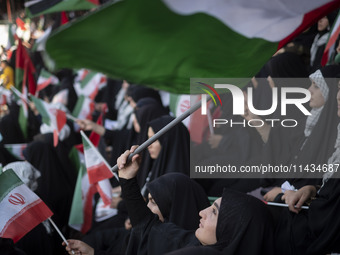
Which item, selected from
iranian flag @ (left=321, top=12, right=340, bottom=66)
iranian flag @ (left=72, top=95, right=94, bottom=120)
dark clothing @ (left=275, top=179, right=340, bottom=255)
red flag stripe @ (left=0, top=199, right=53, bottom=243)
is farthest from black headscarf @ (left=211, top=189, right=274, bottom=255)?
iranian flag @ (left=72, top=95, right=94, bottom=120)

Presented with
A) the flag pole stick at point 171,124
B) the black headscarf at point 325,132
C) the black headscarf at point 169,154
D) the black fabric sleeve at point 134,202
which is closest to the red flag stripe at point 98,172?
the black headscarf at point 169,154

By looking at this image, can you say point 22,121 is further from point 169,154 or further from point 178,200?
point 178,200

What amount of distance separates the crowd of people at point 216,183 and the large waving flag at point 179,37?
0.63m

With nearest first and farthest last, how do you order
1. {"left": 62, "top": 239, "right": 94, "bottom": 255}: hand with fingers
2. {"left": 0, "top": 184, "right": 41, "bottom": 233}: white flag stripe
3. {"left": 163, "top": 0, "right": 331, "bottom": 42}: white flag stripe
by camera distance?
{"left": 163, "top": 0, "right": 331, "bottom": 42}: white flag stripe
{"left": 0, "top": 184, "right": 41, "bottom": 233}: white flag stripe
{"left": 62, "top": 239, "right": 94, "bottom": 255}: hand with fingers

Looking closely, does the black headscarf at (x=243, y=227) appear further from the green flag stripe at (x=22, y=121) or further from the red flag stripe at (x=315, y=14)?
the green flag stripe at (x=22, y=121)

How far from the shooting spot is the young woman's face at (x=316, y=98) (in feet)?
10.6

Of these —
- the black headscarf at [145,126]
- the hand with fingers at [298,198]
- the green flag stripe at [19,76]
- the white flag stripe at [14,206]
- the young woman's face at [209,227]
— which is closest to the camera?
the young woman's face at [209,227]

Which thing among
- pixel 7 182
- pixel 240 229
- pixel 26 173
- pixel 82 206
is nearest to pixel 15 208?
pixel 7 182

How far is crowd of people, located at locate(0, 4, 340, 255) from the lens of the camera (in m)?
2.38

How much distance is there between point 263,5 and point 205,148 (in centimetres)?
281

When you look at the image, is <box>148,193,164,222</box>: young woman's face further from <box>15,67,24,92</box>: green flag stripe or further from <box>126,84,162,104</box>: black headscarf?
<box>15,67,24,92</box>: green flag stripe

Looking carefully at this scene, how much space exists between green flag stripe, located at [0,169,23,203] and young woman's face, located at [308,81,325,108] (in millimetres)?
1955

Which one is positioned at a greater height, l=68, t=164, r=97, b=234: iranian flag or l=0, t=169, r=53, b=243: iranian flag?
l=0, t=169, r=53, b=243: iranian flag

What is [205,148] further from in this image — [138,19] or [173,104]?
[138,19]
